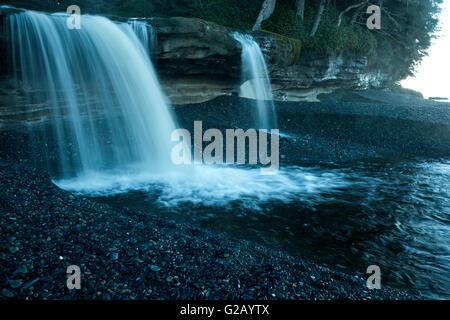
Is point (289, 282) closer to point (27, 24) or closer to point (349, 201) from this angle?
point (349, 201)

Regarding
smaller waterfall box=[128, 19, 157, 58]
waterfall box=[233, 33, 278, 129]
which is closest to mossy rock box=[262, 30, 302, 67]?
waterfall box=[233, 33, 278, 129]

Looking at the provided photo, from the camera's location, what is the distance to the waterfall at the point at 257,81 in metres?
11.6

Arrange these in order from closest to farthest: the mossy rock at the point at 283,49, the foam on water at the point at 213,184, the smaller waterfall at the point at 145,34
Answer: the foam on water at the point at 213,184, the smaller waterfall at the point at 145,34, the mossy rock at the point at 283,49

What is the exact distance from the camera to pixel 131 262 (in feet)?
8.84

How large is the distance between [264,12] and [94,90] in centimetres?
1159

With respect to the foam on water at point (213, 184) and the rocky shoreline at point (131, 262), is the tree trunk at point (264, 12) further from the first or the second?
the rocky shoreline at point (131, 262)

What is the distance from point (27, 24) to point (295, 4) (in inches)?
645

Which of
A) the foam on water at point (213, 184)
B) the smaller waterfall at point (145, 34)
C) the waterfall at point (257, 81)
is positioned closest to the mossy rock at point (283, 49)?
the waterfall at point (257, 81)

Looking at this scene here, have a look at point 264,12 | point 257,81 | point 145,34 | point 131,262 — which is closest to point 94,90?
point 145,34

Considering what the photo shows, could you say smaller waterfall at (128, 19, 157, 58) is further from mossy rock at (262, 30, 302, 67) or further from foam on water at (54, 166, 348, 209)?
mossy rock at (262, 30, 302, 67)

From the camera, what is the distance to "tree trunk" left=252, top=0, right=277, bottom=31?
15062mm

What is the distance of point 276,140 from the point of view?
9867 millimetres

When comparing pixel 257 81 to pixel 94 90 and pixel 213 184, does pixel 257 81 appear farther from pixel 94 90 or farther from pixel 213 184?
pixel 213 184

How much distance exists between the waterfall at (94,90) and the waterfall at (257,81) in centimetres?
436
